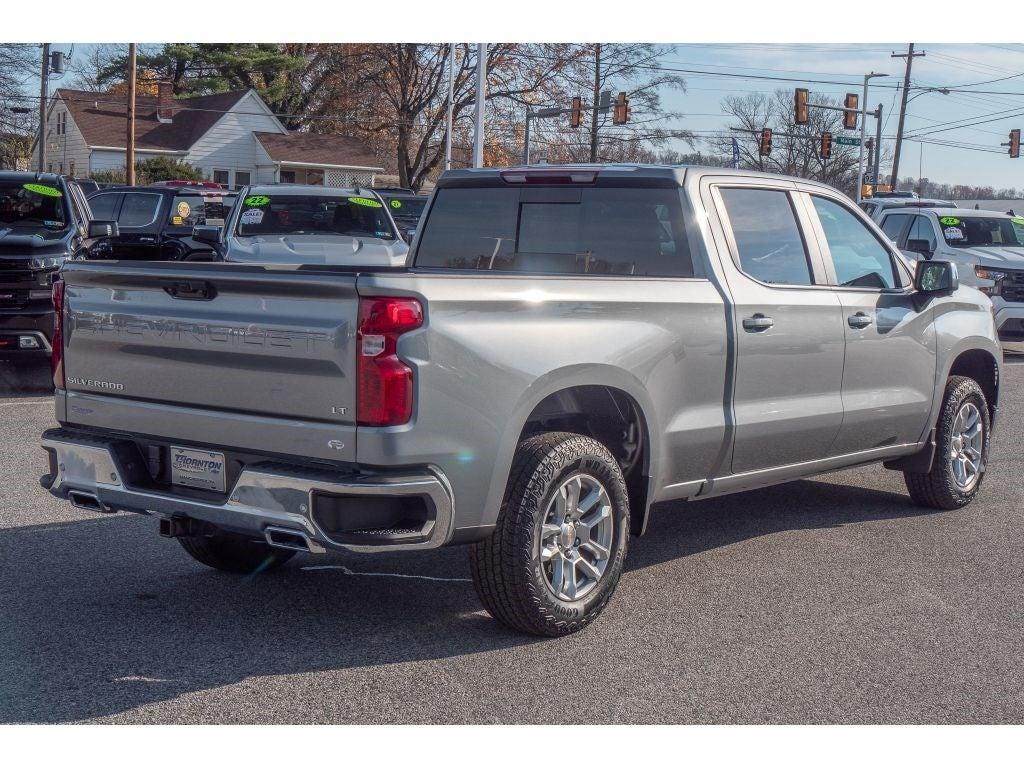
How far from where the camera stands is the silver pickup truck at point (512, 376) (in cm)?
438

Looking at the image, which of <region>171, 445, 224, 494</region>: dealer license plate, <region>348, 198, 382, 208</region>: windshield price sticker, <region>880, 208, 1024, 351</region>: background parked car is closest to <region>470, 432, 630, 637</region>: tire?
<region>171, 445, 224, 494</region>: dealer license plate

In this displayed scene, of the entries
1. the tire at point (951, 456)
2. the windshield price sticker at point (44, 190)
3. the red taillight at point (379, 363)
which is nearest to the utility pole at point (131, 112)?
the windshield price sticker at point (44, 190)

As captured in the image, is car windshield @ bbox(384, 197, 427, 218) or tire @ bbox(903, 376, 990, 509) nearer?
tire @ bbox(903, 376, 990, 509)

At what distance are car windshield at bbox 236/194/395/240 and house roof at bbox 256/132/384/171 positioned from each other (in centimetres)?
5140

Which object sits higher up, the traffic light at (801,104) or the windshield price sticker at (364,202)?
the traffic light at (801,104)

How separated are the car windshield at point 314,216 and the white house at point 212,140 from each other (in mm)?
50420

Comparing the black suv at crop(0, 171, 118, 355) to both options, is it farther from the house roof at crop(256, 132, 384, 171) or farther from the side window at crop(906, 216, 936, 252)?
the house roof at crop(256, 132, 384, 171)

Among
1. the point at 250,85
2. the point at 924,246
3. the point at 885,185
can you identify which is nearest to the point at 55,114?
the point at 250,85

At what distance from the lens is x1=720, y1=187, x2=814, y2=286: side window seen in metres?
6.06

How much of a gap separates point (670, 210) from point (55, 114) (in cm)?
6894

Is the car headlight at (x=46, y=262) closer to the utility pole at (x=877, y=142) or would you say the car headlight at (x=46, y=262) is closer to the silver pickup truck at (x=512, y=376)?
the silver pickup truck at (x=512, y=376)

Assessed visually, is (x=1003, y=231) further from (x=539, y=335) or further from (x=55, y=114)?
(x=55, y=114)

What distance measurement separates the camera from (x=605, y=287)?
512 centimetres

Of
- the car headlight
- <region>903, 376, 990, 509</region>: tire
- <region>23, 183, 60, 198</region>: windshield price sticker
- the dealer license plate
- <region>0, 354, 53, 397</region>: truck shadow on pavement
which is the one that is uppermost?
<region>23, 183, 60, 198</region>: windshield price sticker
